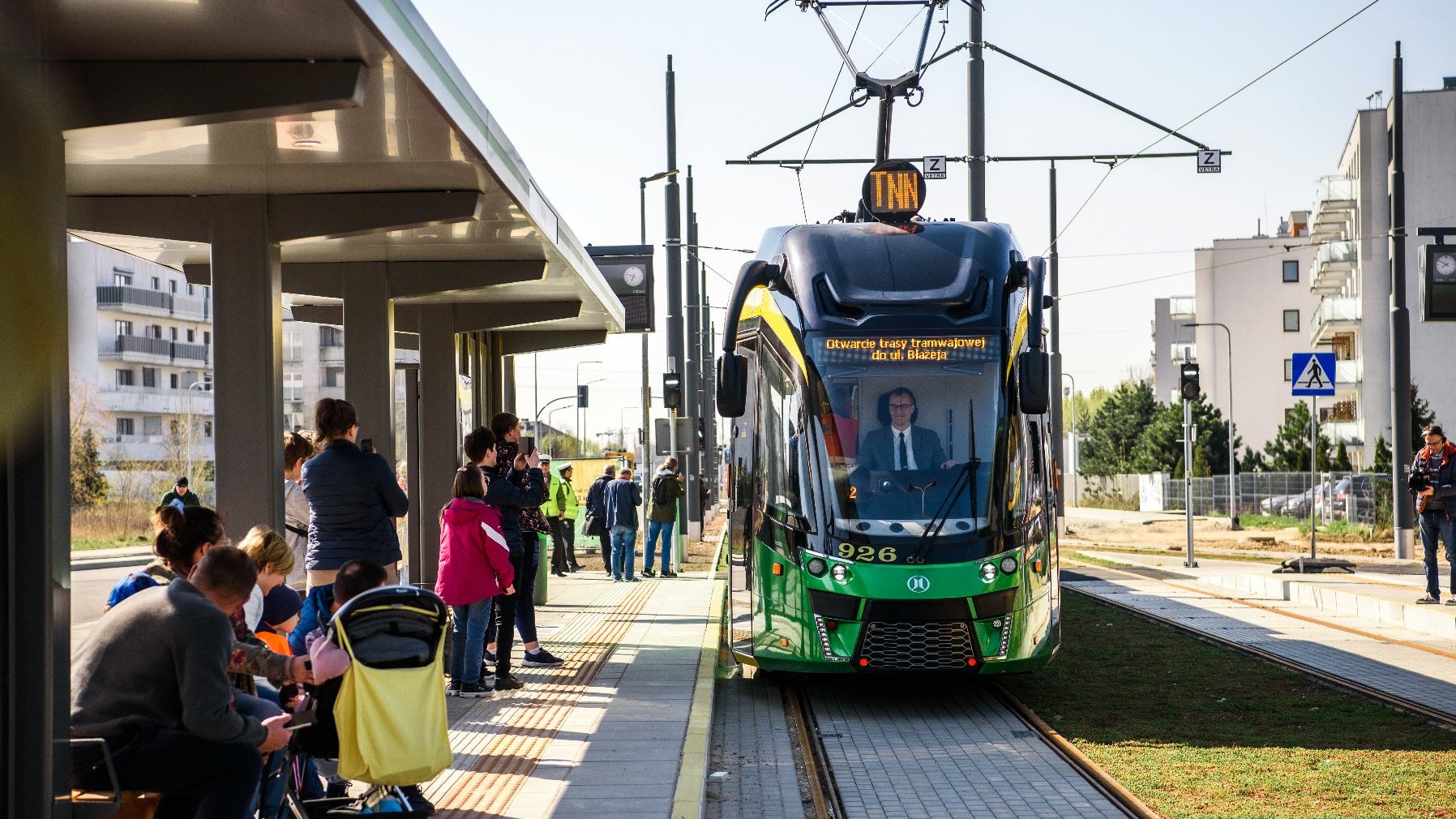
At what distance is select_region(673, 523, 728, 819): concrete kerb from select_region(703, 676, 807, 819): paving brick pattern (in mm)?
131

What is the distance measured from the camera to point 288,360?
325ft

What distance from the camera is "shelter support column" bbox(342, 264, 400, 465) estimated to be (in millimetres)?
13914

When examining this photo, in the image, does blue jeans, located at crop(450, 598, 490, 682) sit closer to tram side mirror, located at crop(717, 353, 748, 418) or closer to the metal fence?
tram side mirror, located at crop(717, 353, 748, 418)

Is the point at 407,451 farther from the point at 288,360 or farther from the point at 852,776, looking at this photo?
the point at 288,360

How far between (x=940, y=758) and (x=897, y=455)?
2.43 m

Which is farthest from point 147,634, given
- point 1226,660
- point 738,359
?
point 1226,660

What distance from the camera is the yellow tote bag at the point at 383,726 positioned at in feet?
19.7

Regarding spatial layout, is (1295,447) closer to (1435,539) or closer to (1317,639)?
(1435,539)

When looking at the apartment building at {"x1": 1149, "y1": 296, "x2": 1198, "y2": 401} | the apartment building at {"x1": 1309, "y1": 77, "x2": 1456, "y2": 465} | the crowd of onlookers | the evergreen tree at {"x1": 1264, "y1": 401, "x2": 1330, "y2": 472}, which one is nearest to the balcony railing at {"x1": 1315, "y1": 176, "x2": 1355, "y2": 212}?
the apartment building at {"x1": 1309, "y1": 77, "x2": 1456, "y2": 465}

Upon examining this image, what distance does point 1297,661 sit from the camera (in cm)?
1378

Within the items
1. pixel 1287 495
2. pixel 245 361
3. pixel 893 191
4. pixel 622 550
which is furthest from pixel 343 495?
pixel 1287 495

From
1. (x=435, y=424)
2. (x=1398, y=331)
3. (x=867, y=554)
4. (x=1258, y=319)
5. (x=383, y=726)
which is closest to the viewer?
(x=383, y=726)

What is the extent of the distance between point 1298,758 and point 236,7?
7.01 metres

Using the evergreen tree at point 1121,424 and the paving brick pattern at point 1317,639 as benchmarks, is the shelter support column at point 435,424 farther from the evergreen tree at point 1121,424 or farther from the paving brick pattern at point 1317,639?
the evergreen tree at point 1121,424
